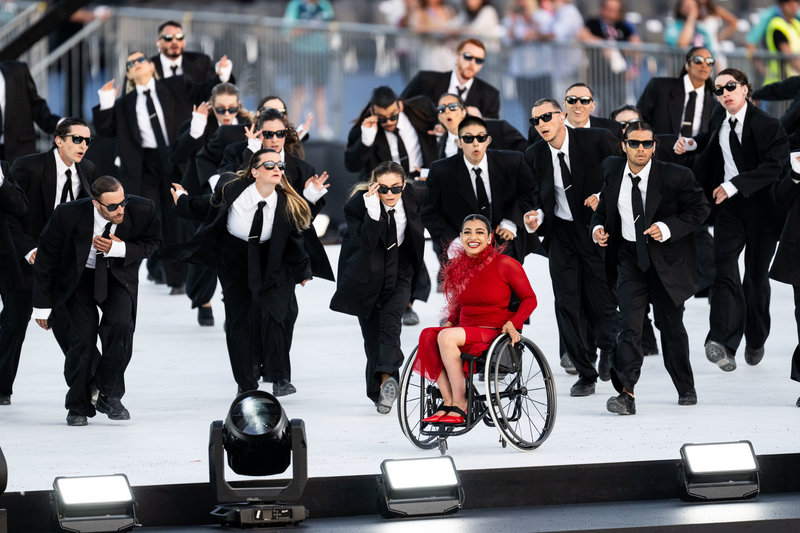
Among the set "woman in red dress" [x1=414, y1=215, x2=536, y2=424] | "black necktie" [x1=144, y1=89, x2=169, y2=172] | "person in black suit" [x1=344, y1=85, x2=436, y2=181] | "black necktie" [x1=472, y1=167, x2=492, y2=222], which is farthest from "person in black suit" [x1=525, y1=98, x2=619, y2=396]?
"black necktie" [x1=144, y1=89, x2=169, y2=172]

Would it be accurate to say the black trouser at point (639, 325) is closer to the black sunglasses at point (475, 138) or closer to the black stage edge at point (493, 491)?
the black sunglasses at point (475, 138)

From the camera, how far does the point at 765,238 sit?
9.76 m

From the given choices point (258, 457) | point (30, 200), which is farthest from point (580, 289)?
point (258, 457)

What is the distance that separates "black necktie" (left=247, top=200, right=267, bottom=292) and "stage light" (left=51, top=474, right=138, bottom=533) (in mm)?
2594

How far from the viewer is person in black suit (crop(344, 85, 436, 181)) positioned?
37.0 feet

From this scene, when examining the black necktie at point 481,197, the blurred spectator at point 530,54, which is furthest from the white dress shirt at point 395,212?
the blurred spectator at point 530,54

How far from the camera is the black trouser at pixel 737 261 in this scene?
32.0 feet

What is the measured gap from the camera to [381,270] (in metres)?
8.86

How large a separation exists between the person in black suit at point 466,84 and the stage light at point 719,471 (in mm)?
4758

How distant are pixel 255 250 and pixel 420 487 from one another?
255 centimetres

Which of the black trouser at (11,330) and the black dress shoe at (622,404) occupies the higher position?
the black trouser at (11,330)

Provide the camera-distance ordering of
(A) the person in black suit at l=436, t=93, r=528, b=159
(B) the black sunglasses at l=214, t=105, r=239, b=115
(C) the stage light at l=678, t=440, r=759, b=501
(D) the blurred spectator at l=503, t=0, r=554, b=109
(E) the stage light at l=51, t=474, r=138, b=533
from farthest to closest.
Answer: (D) the blurred spectator at l=503, t=0, r=554, b=109, (B) the black sunglasses at l=214, t=105, r=239, b=115, (A) the person in black suit at l=436, t=93, r=528, b=159, (C) the stage light at l=678, t=440, r=759, b=501, (E) the stage light at l=51, t=474, r=138, b=533

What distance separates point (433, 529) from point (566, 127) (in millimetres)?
3524

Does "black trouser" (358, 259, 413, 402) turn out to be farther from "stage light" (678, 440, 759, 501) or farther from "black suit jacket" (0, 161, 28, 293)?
"stage light" (678, 440, 759, 501)
